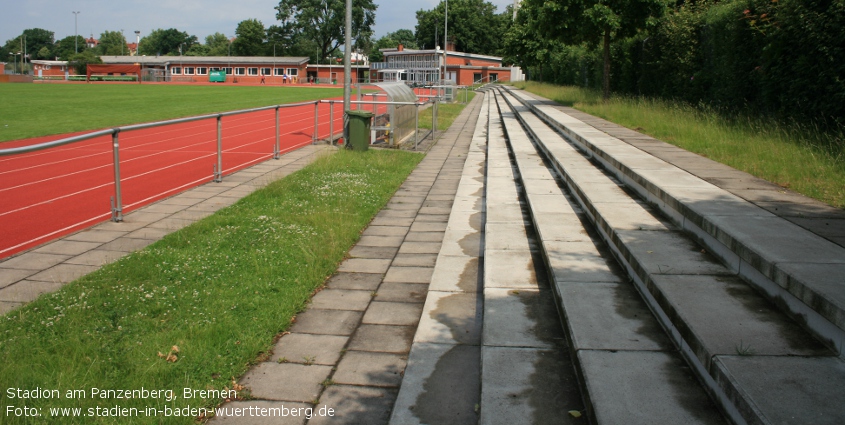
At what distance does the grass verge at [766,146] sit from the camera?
22.5ft

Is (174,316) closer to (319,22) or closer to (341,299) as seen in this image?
(341,299)

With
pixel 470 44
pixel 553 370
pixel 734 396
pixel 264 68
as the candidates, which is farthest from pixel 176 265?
pixel 470 44

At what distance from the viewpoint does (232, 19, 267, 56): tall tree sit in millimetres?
118688

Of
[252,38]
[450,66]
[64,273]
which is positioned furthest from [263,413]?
[252,38]

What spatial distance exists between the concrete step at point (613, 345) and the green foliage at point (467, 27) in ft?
368

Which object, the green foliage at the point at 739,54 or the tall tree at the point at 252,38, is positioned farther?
the tall tree at the point at 252,38

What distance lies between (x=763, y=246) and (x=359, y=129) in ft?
33.8

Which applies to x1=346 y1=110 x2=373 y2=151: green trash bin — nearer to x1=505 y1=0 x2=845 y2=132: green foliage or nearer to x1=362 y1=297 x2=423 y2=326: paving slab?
x1=505 y1=0 x2=845 y2=132: green foliage

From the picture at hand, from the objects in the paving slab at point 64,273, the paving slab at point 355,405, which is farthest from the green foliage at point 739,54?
A: the paving slab at point 64,273

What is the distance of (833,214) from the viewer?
217 inches

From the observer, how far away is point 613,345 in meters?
3.61

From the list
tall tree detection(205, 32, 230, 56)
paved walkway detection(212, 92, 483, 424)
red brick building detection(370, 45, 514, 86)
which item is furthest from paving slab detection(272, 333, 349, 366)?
tall tree detection(205, 32, 230, 56)

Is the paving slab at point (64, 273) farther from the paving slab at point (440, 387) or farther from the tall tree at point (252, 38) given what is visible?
the tall tree at point (252, 38)

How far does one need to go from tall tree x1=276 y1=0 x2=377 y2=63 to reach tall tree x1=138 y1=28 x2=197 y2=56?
67.4m
